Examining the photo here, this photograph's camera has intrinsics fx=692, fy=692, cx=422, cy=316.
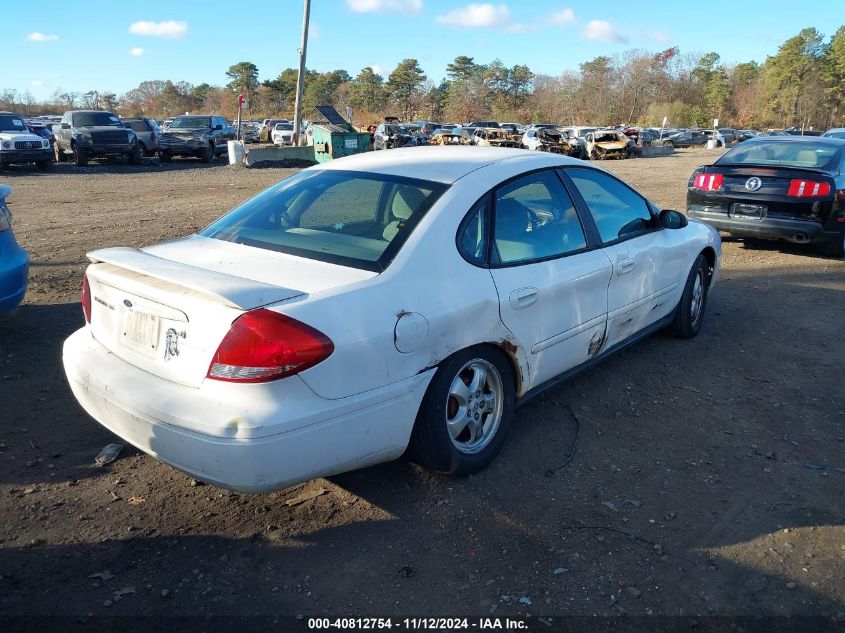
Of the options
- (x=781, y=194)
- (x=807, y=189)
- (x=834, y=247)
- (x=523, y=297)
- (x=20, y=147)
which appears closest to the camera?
(x=523, y=297)

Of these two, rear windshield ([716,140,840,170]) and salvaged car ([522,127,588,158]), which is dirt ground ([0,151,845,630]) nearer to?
rear windshield ([716,140,840,170])

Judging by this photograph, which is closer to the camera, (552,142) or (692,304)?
(692,304)

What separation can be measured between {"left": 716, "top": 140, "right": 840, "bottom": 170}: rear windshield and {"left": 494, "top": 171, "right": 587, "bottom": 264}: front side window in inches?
228

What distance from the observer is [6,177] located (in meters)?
19.8

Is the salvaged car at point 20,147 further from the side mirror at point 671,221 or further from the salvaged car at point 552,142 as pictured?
the side mirror at point 671,221

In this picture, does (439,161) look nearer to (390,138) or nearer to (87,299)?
(87,299)

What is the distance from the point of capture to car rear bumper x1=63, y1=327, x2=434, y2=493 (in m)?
2.57

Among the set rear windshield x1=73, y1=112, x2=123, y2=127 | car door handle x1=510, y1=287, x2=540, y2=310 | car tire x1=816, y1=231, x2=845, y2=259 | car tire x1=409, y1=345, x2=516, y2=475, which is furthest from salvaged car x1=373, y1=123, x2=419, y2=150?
car tire x1=409, y1=345, x2=516, y2=475

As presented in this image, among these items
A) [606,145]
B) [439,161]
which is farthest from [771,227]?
[606,145]

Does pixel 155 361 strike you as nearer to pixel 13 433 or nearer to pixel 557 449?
pixel 13 433

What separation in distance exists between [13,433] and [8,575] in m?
1.32

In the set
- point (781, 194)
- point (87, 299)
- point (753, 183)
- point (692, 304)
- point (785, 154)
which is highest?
point (785, 154)

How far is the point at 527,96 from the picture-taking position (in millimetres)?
98375

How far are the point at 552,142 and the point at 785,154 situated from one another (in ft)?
86.0
